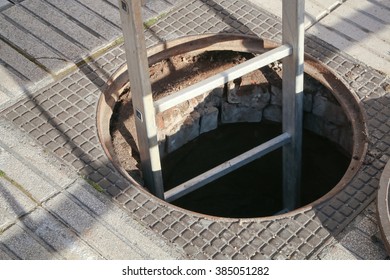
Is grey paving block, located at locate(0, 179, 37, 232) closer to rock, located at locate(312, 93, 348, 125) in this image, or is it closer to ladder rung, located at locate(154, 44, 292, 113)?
ladder rung, located at locate(154, 44, 292, 113)

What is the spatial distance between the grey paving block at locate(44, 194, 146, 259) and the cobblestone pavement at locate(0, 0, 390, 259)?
7 cm

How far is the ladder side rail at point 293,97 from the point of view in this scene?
5.30 m

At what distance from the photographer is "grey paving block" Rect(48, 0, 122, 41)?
19.9ft

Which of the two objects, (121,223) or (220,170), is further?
(220,170)

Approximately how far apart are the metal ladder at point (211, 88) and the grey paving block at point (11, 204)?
0.81 metres

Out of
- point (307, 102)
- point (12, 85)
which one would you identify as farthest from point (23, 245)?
point (307, 102)

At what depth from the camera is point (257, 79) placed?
6.19 meters

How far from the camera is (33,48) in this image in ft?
19.6

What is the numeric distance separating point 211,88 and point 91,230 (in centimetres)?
117

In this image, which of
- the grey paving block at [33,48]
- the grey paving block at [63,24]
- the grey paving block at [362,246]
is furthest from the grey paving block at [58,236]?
the grey paving block at [63,24]

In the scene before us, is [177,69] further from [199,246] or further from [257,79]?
[199,246]

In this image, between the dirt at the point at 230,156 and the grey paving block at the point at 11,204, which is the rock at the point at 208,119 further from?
the grey paving block at the point at 11,204

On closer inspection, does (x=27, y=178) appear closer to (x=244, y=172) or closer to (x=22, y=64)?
(x=22, y=64)

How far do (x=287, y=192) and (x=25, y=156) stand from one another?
1951 millimetres
